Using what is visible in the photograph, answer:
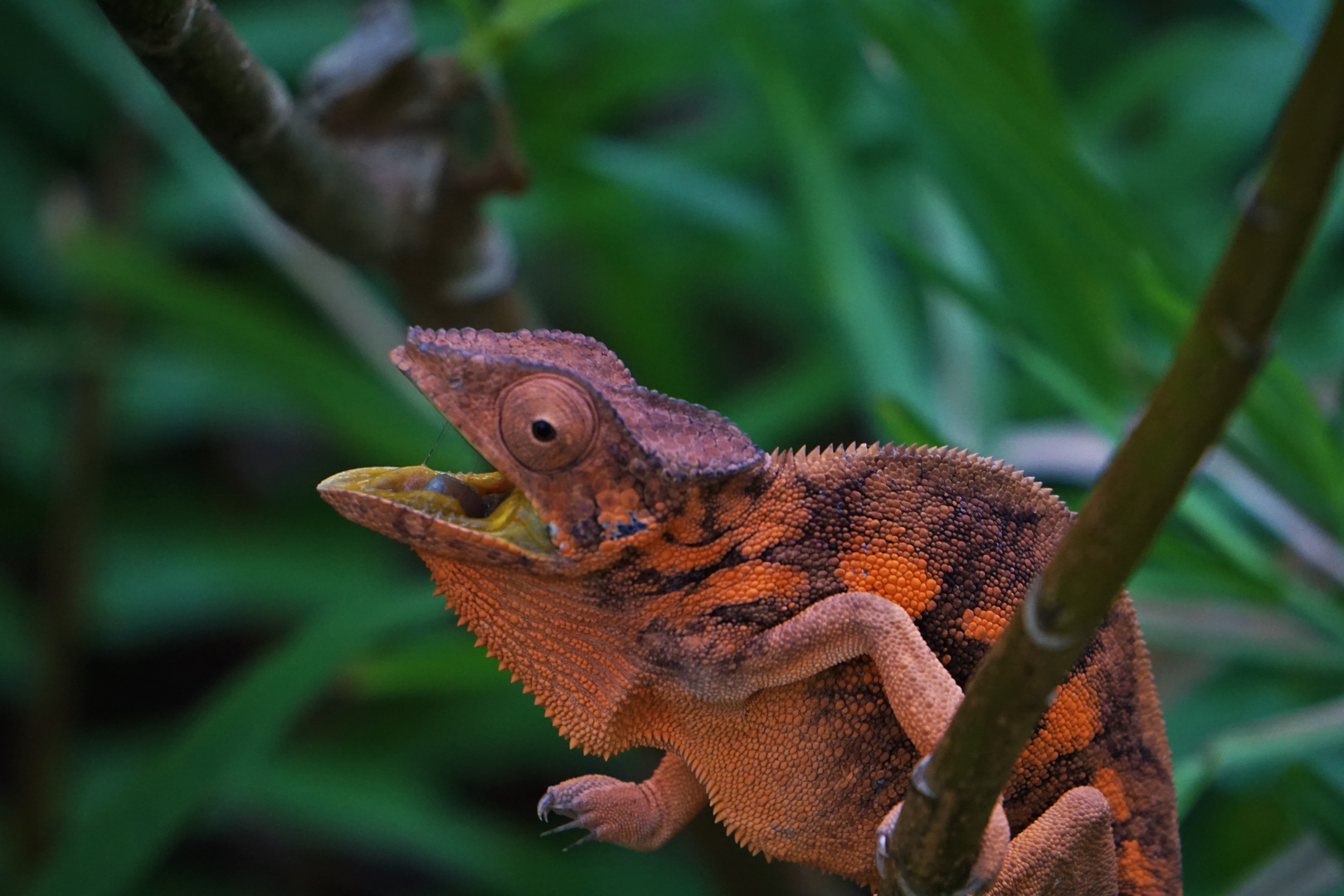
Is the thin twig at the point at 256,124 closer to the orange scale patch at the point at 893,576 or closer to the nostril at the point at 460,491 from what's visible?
the nostril at the point at 460,491

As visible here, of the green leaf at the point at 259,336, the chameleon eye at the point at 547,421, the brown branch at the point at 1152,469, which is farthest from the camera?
the green leaf at the point at 259,336

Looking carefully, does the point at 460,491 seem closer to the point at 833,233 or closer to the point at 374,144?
the point at 374,144

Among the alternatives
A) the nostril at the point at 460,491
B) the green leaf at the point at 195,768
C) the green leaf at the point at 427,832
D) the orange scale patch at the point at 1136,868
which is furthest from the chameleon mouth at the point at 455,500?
the green leaf at the point at 427,832

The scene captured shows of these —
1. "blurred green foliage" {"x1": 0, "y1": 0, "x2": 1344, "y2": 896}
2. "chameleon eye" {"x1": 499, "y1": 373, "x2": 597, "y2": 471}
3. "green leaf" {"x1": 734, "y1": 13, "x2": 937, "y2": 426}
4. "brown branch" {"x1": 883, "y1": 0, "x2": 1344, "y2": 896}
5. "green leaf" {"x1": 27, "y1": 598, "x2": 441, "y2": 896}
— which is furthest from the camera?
"green leaf" {"x1": 734, "y1": 13, "x2": 937, "y2": 426}

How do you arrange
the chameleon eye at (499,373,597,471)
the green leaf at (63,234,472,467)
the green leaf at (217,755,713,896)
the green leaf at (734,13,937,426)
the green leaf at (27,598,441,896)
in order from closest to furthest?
the chameleon eye at (499,373,597,471), the green leaf at (27,598,441,896), the green leaf at (734,13,937,426), the green leaf at (63,234,472,467), the green leaf at (217,755,713,896)

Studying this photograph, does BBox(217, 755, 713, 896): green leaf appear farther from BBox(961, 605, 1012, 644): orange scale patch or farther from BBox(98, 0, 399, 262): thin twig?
BBox(961, 605, 1012, 644): orange scale patch

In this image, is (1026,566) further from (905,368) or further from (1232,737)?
(905,368)

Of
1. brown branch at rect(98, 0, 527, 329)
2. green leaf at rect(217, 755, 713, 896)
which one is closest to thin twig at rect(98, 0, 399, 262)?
brown branch at rect(98, 0, 527, 329)
